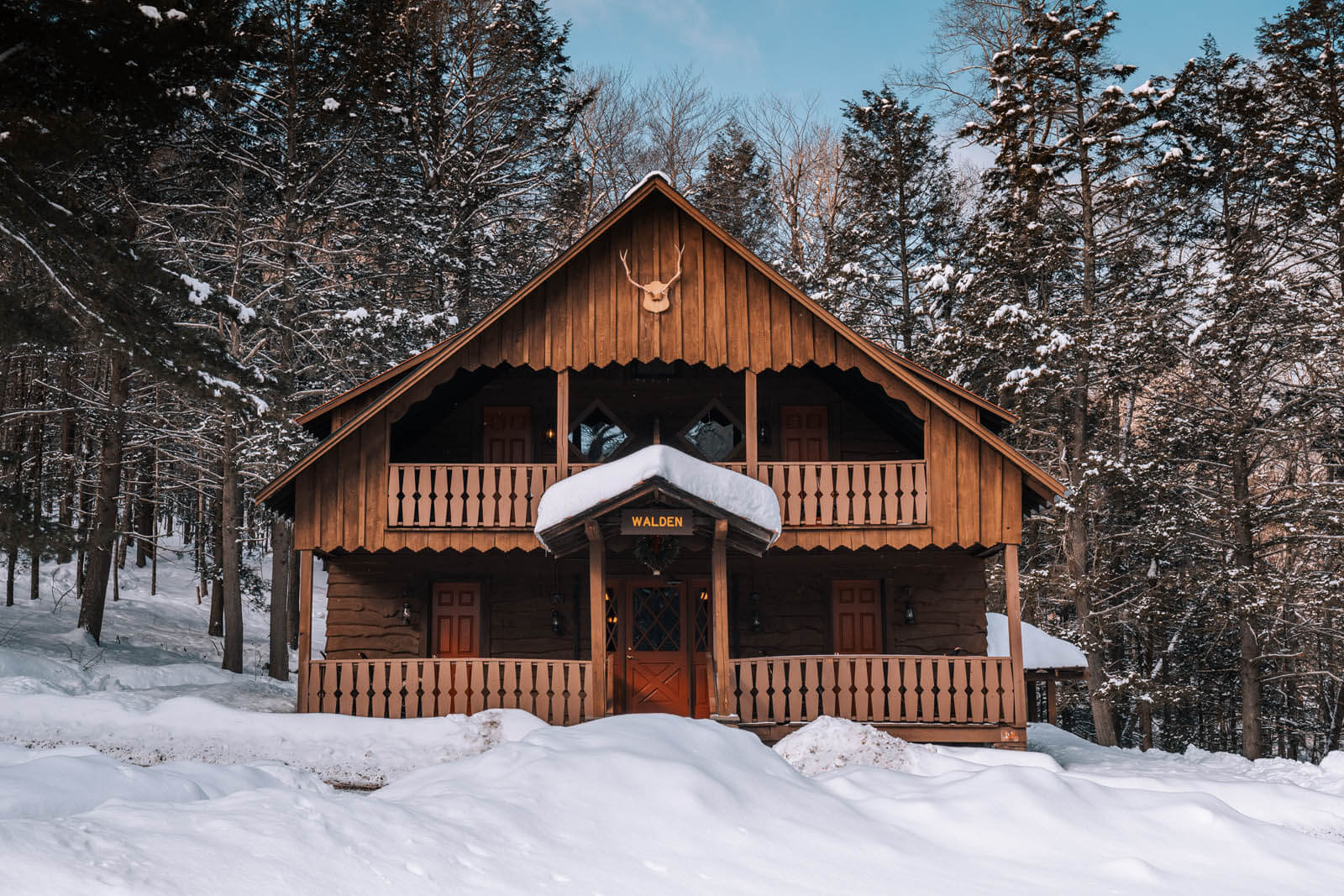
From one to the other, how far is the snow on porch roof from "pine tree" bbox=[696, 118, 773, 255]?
17.4 m

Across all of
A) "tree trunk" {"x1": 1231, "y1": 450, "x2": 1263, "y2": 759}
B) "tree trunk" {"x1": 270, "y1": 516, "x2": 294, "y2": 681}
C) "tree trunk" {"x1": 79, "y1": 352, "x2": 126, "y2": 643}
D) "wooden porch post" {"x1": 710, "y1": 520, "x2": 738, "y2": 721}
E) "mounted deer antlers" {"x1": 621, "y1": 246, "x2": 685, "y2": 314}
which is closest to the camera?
"wooden porch post" {"x1": 710, "y1": 520, "x2": 738, "y2": 721}

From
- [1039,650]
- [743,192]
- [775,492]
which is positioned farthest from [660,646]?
[743,192]

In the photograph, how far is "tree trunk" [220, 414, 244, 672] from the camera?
2028cm

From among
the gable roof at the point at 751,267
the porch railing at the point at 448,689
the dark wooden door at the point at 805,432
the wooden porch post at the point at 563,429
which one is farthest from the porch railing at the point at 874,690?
the dark wooden door at the point at 805,432

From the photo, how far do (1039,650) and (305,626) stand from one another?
1248 centimetres

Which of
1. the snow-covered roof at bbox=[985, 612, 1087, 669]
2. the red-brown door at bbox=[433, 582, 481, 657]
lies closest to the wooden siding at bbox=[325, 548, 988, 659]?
the red-brown door at bbox=[433, 582, 481, 657]

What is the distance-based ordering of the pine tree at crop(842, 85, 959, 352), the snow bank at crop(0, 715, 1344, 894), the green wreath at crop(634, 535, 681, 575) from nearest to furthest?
the snow bank at crop(0, 715, 1344, 894) → the green wreath at crop(634, 535, 681, 575) → the pine tree at crop(842, 85, 959, 352)

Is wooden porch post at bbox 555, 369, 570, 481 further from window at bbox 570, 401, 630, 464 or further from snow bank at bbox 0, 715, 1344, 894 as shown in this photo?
snow bank at bbox 0, 715, 1344, 894

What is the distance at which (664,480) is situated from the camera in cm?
1290

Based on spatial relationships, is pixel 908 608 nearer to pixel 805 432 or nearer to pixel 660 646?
pixel 805 432

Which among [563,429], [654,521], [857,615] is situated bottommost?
[857,615]

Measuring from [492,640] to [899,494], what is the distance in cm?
701

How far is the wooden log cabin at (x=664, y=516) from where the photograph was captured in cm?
1397

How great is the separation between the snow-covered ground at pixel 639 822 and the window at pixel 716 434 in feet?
21.1
